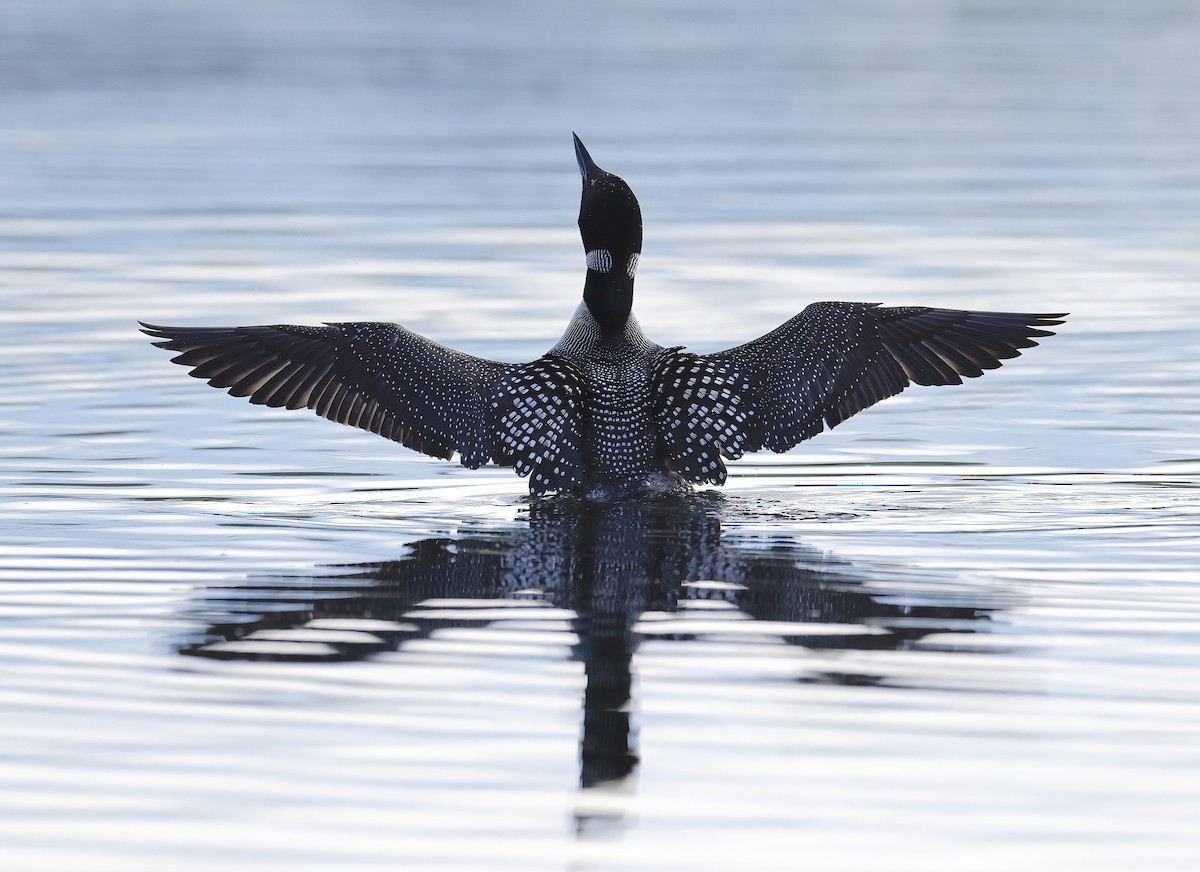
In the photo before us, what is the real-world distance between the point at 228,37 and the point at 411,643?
2479cm

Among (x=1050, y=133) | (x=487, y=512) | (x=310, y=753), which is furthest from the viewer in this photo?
(x=1050, y=133)

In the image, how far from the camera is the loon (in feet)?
24.4

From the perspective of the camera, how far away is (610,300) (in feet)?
25.5

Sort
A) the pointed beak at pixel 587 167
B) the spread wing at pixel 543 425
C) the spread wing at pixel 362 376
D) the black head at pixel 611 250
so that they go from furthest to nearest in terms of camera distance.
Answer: the pointed beak at pixel 587 167 → the black head at pixel 611 250 → the spread wing at pixel 362 376 → the spread wing at pixel 543 425

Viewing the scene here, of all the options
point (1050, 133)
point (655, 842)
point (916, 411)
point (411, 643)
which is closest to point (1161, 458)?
point (916, 411)

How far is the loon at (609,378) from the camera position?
745 cm

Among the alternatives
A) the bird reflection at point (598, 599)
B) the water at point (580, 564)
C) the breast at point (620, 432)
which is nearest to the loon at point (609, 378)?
the breast at point (620, 432)

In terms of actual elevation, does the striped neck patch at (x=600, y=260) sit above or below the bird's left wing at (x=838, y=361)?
above

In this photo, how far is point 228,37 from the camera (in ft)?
95.6

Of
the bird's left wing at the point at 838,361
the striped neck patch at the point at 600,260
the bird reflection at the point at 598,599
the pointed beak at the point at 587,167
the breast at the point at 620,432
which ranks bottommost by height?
the bird reflection at the point at 598,599

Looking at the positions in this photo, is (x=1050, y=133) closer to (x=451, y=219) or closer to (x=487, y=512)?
(x=451, y=219)

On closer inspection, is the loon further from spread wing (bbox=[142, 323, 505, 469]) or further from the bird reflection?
the bird reflection

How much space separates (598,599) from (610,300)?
1970 millimetres

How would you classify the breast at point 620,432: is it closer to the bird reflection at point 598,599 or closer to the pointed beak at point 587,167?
the bird reflection at point 598,599
